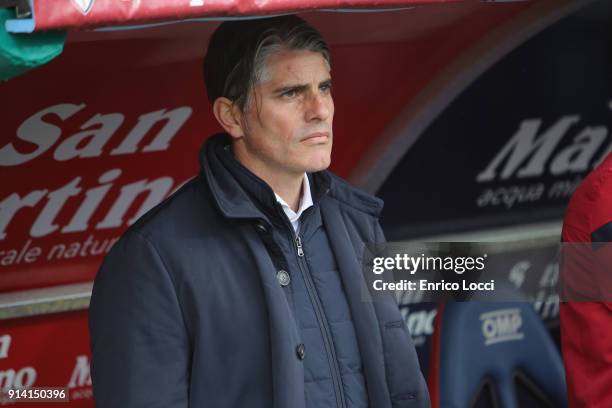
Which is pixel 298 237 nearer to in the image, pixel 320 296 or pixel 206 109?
pixel 320 296

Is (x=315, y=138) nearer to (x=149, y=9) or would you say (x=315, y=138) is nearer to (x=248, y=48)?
(x=248, y=48)

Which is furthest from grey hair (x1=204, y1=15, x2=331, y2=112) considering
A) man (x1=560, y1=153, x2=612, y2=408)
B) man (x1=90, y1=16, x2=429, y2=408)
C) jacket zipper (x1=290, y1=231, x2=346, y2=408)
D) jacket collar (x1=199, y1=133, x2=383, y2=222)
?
man (x1=560, y1=153, x2=612, y2=408)

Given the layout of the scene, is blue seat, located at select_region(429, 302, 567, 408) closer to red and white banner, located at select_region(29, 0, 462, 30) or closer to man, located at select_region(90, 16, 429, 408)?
man, located at select_region(90, 16, 429, 408)

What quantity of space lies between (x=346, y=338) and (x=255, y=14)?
0.69 meters

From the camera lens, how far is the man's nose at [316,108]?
7.86 ft

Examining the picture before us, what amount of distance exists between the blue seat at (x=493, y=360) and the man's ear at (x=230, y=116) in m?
1.22

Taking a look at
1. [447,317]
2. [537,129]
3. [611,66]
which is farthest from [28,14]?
[611,66]

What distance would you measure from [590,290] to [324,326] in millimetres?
676

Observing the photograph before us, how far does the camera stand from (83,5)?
6.35ft

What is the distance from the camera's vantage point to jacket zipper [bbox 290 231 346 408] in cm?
234

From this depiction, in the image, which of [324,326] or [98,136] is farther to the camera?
[98,136]

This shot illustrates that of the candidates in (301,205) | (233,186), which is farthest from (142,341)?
(301,205)

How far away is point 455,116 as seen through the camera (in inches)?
147

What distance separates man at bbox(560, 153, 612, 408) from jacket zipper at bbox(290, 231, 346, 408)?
2.11 feet
